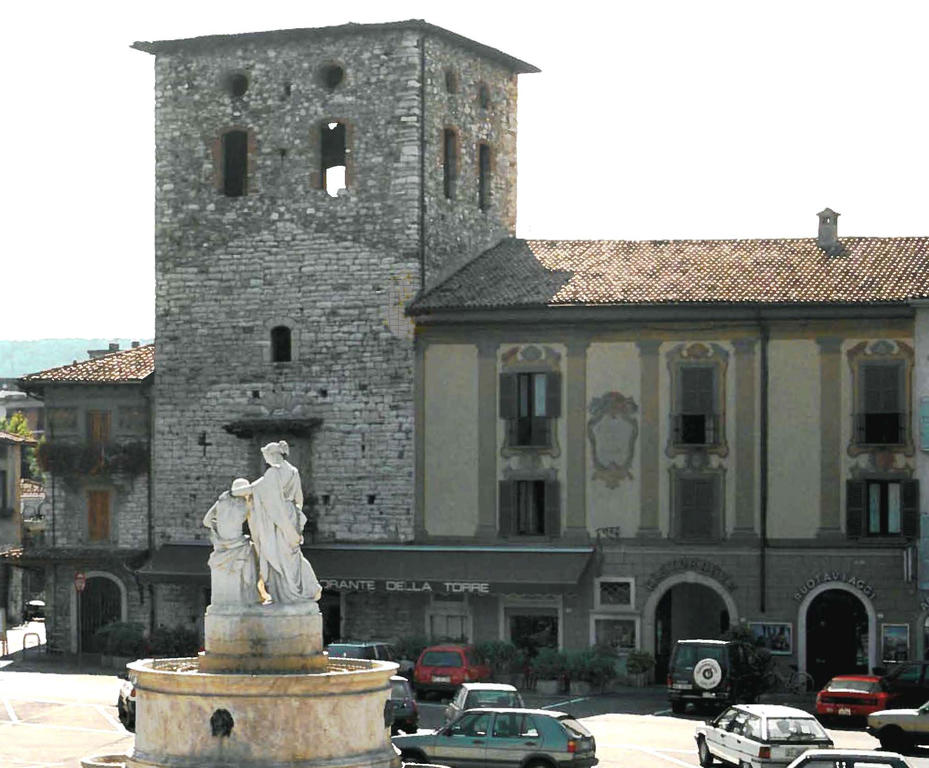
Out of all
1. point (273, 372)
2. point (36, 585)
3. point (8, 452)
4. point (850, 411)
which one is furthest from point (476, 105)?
point (36, 585)

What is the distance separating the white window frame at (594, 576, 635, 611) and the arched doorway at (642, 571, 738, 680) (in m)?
0.42

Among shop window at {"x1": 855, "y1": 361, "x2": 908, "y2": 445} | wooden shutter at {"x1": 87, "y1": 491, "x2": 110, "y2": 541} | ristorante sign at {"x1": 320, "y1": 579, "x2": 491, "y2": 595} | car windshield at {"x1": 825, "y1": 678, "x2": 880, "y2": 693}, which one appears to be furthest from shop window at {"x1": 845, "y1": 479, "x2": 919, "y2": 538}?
wooden shutter at {"x1": 87, "y1": 491, "x2": 110, "y2": 541}

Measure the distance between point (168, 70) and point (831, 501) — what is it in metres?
21.0

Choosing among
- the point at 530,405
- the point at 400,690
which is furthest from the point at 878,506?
the point at 400,690

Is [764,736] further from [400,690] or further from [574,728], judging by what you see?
[400,690]

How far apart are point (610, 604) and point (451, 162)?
1283cm

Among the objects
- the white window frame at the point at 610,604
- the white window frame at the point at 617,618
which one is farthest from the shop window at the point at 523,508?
the white window frame at the point at 617,618

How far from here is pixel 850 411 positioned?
56.7 m

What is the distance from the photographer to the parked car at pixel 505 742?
37219mm

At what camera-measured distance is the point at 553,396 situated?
192 feet

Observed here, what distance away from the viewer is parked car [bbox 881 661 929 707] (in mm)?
47375

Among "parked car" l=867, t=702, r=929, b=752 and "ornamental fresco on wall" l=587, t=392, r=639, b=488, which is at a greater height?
"ornamental fresco on wall" l=587, t=392, r=639, b=488

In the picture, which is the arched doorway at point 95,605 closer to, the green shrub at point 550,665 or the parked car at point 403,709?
the green shrub at point 550,665

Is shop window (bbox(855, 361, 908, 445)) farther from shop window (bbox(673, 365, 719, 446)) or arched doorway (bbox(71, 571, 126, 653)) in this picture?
arched doorway (bbox(71, 571, 126, 653))
